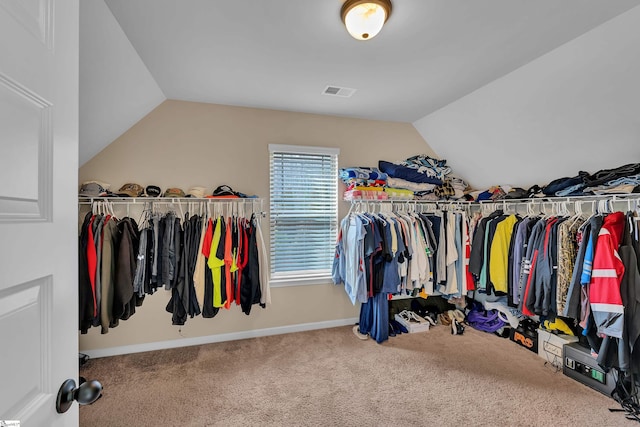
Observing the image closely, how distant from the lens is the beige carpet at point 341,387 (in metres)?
2.01

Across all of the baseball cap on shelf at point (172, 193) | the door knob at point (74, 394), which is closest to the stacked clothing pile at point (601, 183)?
the door knob at point (74, 394)

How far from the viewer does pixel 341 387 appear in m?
2.34

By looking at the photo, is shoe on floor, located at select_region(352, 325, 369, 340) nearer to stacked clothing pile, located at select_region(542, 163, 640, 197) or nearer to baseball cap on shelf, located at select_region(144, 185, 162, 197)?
stacked clothing pile, located at select_region(542, 163, 640, 197)

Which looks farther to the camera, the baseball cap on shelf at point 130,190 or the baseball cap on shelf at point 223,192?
the baseball cap on shelf at point 223,192

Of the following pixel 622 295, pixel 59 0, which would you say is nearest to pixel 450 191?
pixel 622 295

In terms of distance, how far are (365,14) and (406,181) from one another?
2206 millimetres

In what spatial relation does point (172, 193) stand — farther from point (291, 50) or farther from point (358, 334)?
point (358, 334)

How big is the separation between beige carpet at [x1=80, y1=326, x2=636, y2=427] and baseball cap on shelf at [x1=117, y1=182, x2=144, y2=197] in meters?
1.59

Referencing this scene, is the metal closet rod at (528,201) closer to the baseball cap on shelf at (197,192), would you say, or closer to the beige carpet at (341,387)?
the beige carpet at (341,387)

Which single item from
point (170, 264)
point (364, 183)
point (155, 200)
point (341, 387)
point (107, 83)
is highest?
point (107, 83)

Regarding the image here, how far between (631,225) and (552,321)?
1.08m

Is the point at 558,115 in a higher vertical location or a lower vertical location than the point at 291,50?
lower

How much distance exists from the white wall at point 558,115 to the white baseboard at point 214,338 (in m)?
2.57

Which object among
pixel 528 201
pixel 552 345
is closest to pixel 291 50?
pixel 528 201
